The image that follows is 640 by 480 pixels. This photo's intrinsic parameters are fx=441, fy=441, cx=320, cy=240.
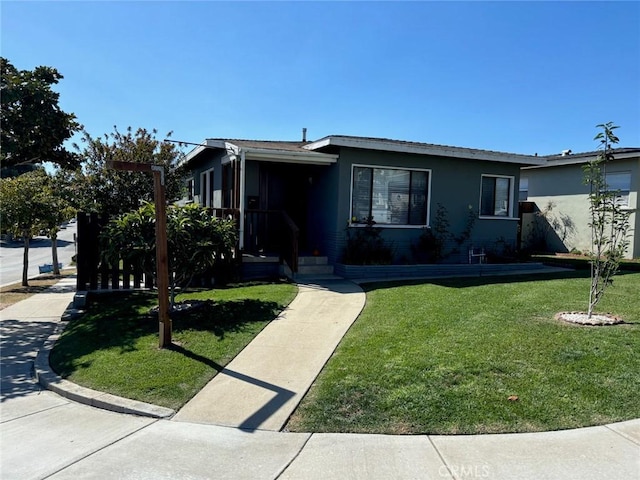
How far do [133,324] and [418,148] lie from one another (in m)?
8.14

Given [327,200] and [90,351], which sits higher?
[327,200]

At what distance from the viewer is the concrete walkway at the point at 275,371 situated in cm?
404

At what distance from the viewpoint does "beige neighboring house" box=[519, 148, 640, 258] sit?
15.5 m

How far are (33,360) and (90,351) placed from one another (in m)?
0.92

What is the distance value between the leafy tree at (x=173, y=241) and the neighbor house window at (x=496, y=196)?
8.71 metres

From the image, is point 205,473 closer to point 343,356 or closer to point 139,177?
point 343,356

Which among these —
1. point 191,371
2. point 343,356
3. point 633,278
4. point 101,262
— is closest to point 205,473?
point 191,371

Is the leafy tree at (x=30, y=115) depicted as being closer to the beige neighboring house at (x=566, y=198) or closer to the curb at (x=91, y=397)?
the curb at (x=91, y=397)

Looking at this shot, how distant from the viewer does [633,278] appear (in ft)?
34.0

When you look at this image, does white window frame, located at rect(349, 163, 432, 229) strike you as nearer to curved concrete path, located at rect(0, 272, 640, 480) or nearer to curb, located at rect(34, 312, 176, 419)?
curb, located at rect(34, 312, 176, 419)

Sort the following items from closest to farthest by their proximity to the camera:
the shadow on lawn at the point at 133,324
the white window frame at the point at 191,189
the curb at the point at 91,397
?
the curb at the point at 91,397, the shadow on lawn at the point at 133,324, the white window frame at the point at 191,189

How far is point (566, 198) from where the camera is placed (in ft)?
58.9

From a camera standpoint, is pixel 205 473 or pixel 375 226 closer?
pixel 205 473

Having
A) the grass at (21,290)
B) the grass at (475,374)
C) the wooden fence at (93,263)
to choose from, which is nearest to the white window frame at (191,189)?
the grass at (21,290)
